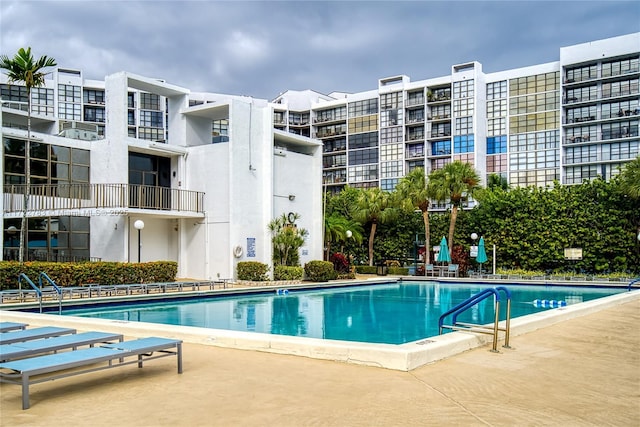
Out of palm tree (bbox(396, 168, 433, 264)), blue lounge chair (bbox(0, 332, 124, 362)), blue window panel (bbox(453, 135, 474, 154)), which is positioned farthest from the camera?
blue window panel (bbox(453, 135, 474, 154))

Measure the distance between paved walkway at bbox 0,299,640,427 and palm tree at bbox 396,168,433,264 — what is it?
22804 mm

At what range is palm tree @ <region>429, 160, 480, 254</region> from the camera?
29.1 metres

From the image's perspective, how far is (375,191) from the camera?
3294cm

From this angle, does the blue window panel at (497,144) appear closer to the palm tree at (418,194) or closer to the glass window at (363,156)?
the glass window at (363,156)

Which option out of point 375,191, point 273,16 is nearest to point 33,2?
point 273,16

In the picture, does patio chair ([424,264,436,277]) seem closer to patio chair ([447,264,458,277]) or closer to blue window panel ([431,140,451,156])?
patio chair ([447,264,458,277])

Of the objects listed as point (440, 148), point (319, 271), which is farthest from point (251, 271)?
point (440, 148)

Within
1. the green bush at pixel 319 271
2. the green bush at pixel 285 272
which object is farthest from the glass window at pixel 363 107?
the green bush at pixel 285 272

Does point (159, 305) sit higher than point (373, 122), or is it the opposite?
point (373, 122)

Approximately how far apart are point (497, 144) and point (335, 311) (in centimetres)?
4650

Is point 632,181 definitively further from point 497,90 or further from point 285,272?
point 497,90

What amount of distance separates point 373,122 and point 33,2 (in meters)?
54.4

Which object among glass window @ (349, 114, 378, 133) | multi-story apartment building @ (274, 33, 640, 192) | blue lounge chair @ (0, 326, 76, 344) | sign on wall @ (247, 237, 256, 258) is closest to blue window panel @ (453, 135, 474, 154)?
multi-story apartment building @ (274, 33, 640, 192)

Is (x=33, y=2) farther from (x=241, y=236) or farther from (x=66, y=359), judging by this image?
(x=241, y=236)
